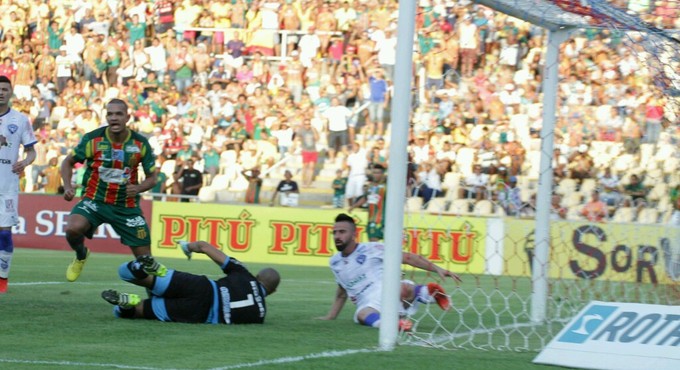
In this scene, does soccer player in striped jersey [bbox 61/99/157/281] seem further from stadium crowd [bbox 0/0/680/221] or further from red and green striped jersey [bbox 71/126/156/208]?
stadium crowd [bbox 0/0/680/221]

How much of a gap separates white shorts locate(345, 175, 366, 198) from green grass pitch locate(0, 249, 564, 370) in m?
10.8

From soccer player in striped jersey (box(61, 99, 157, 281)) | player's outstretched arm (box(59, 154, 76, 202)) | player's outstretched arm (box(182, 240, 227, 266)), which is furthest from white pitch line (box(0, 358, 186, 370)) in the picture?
player's outstretched arm (box(59, 154, 76, 202))

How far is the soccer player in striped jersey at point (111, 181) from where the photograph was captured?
1082cm

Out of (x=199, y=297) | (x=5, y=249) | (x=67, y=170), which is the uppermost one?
(x=67, y=170)

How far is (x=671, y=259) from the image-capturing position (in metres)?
11.2

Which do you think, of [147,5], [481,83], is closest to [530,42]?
[481,83]

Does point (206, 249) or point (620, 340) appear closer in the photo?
point (620, 340)

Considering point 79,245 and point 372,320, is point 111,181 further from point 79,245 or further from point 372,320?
point 372,320

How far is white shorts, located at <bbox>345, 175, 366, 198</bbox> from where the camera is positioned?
23011mm

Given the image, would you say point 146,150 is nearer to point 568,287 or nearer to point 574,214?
point 568,287

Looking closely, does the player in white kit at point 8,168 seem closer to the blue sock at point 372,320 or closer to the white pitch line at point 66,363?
the blue sock at point 372,320

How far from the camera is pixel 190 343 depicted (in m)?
8.25

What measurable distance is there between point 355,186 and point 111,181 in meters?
12.5

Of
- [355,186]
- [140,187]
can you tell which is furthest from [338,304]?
[355,186]
